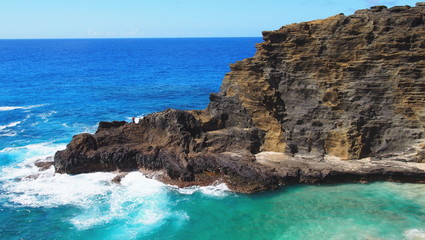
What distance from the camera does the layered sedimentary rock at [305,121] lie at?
32.2 m

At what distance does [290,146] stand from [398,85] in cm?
1048

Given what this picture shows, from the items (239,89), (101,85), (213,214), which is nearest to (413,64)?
(239,89)

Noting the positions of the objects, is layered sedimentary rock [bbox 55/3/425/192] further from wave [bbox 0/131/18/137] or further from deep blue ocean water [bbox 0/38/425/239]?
wave [bbox 0/131/18/137]

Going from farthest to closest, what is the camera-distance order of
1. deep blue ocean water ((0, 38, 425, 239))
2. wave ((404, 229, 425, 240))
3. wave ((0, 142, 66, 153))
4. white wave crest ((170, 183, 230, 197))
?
wave ((0, 142, 66, 153))
white wave crest ((170, 183, 230, 197))
deep blue ocean water ((0, 38, 425, 239))
wave ((404, 229, 425, 240))

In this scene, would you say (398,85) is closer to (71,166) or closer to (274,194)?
(274,194)

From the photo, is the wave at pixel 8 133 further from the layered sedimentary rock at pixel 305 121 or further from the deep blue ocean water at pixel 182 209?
the layered sedimentary rock at pixel 305 121

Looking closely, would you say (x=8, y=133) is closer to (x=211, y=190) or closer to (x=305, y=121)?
(x=211, y=190)

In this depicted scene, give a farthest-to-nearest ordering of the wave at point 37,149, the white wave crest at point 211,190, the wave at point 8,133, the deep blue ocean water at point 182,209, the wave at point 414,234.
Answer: the wave at point 8,133, the wave at point 37,149, the white wave crest at point 211,190, the deep blue ocean water at point 182,209, the wave at point 414,234

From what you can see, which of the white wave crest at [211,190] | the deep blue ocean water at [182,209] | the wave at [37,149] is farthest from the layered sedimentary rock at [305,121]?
the wave at [37,149]

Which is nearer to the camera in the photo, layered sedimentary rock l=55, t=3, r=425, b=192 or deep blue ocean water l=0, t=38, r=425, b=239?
deep blue ocean water l=0, t=38, r=425, b=239

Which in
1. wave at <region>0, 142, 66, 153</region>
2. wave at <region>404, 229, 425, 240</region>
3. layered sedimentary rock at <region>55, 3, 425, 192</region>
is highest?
layered sedimentary rock at <region>55, 3, 425, 192</region>

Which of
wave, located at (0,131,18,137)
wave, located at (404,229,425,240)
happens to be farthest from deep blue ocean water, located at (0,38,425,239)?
wave, located at (0,131,18,137)

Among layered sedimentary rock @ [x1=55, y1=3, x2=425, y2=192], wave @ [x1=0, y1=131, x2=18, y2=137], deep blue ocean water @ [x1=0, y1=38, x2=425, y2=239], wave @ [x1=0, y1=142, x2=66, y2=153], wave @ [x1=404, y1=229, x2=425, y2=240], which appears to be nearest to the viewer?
wave @ [x1=404, y1=229, x2=425, y2=240]

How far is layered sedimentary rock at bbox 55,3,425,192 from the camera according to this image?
105 feet
